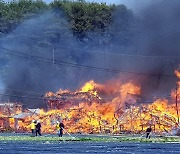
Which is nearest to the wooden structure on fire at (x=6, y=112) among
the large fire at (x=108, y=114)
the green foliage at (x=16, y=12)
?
the large fire at (x=108, y=114)

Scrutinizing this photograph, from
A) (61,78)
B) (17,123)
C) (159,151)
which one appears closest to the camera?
(159,151)

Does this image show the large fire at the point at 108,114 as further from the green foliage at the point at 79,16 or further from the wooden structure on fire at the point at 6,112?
the green foliage at the point at 79,16

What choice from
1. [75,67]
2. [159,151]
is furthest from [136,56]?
[159,151]

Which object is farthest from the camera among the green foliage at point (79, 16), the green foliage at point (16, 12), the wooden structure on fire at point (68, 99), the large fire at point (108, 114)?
the green foliage at point (16, 12)

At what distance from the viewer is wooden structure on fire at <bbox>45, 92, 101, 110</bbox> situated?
93312 millimetres

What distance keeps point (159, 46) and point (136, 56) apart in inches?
204

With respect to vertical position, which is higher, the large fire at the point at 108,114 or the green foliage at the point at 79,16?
the green foliage at the point at 79,16

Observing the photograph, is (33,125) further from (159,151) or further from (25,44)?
(25,44)

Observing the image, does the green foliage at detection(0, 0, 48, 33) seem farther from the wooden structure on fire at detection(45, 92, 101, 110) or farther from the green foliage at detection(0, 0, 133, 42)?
the wooden structure on fire at detection(45, 92, 101, 110)

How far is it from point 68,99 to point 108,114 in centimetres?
904

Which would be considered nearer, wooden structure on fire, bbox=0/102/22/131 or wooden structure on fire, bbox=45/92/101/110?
wooden structure on fire, bbox=0/102/22/131

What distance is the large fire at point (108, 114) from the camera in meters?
83.4

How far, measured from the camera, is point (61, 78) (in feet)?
393

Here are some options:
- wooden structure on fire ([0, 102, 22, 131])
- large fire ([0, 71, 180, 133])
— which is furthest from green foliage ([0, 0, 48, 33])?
large fire ([0, 71, 180, 133])
